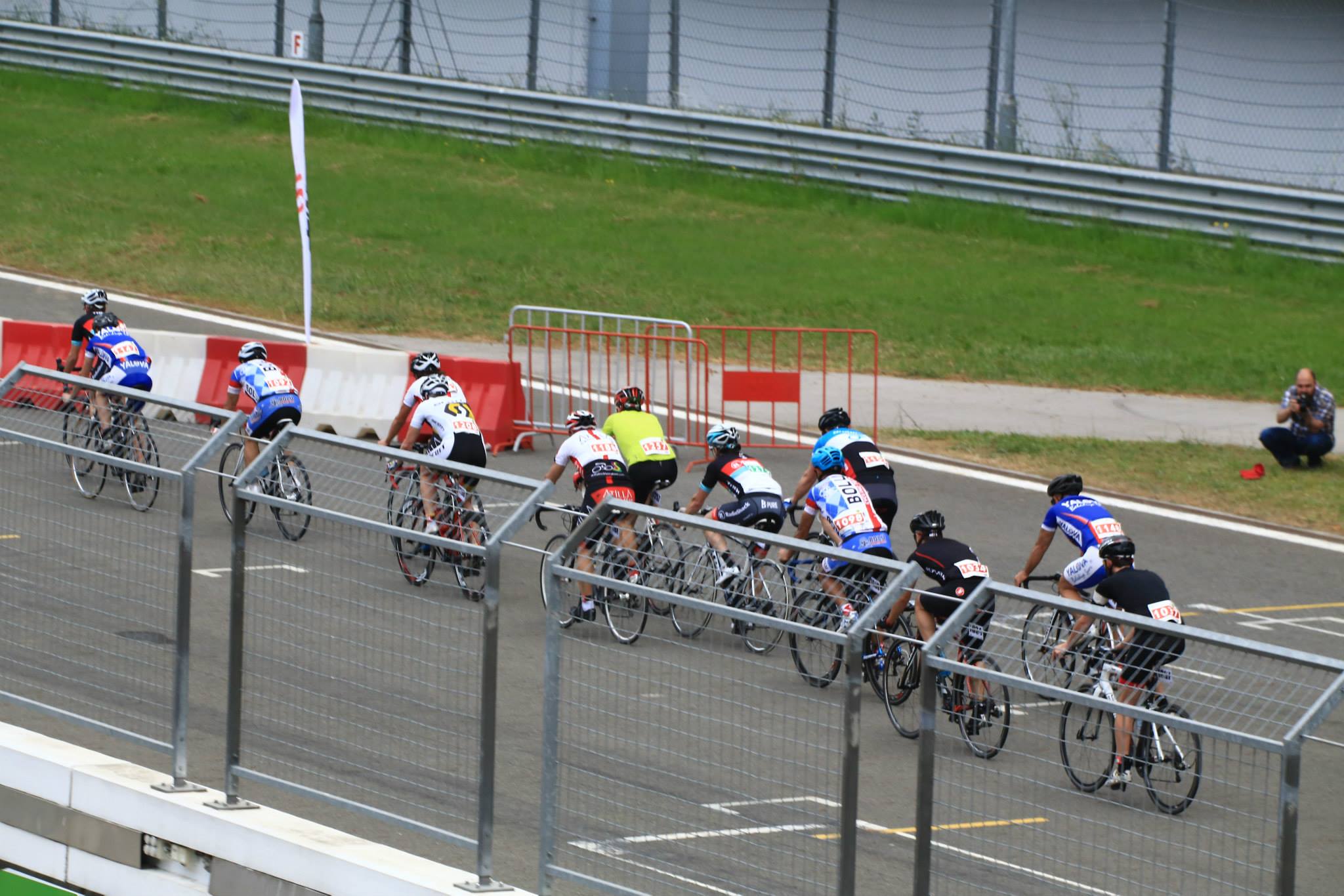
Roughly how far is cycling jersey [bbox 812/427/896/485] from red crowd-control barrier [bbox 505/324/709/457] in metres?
3.64

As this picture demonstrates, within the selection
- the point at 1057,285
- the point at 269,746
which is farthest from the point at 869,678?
the point at 1057,285

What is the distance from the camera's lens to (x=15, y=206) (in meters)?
27.8

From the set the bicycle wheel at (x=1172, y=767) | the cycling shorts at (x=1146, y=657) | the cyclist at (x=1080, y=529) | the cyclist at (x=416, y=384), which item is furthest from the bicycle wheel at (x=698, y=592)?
the cyclist at (x=416, y=384)

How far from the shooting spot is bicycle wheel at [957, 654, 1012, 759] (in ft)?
17.2

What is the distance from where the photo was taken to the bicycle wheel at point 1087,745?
514cm

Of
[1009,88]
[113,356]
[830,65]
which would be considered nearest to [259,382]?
[113,356]

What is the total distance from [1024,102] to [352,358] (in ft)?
48.8

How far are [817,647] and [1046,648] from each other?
0.77 m

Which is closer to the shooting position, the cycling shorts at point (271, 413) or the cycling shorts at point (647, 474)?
the cycling shorts at point (647, 474)

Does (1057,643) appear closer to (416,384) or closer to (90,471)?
(90,471)

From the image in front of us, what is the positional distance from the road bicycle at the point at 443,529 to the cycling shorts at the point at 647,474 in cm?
754

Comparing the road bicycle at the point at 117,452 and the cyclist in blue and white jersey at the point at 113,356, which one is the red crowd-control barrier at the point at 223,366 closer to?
the cyclist in blue and white jersey at the point at 113,356

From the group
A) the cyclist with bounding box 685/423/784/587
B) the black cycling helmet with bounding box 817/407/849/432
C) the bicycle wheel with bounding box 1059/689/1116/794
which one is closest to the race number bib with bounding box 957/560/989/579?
the cyclist with bounding box 685/423/784/587

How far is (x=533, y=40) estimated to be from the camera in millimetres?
30562
